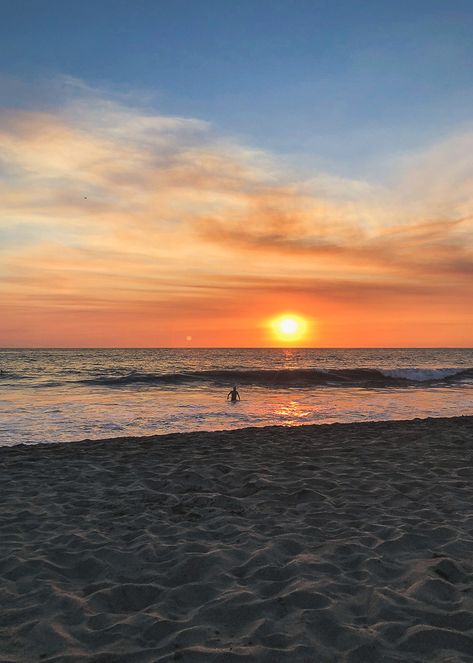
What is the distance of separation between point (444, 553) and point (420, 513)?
1266 millimetres

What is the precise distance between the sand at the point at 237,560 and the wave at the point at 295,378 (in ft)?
93.1

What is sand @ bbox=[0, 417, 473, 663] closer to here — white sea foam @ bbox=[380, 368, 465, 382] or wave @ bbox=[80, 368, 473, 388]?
wave @ bbox=[80, 368, 473, 388]

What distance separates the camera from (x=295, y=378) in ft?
141

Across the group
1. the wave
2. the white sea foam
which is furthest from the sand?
the white sea foam

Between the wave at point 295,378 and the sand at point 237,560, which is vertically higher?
the sand at point 237,560

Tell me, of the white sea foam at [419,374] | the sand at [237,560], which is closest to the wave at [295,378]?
the white sea foam at [419,374]

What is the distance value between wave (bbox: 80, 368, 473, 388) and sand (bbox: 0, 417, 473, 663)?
93.1 feet

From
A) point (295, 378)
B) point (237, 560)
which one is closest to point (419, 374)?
point (295, 378)

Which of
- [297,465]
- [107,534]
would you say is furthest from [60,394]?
[107,534]

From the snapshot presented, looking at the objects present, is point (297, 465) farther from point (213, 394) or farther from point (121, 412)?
point (213, 394)

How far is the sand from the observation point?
3.68 m

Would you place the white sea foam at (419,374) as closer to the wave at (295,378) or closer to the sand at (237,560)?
the wave at (295,378)

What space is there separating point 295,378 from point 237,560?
38439mm

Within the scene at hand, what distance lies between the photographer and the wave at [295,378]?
38.0 metres
